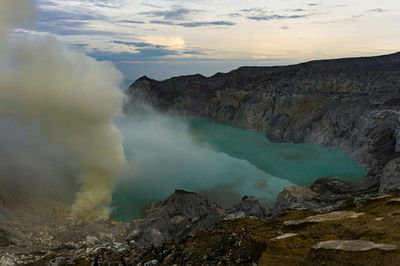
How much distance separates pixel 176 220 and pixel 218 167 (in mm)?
26244

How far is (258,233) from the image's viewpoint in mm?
11336

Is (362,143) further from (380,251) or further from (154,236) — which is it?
(380,251)

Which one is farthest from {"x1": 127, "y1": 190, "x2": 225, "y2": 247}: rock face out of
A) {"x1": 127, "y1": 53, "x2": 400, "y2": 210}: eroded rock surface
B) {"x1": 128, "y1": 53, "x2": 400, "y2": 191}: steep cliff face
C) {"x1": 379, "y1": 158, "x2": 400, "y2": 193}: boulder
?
{"x1": 128, "y1": 53, "x2": 400, "y2": 191}: steep cliff face

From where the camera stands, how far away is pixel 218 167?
53344 millimetres

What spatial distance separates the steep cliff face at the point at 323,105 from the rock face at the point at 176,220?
22040 mm

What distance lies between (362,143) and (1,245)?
6076cm

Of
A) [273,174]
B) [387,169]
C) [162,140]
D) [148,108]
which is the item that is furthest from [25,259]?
[148,108]

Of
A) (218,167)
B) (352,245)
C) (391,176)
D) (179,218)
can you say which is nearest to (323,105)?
(218,167)

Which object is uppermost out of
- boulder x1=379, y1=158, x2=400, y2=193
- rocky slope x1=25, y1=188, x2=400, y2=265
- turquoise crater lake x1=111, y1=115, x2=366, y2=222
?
rocky slope x1=25, y1=188, x2=400, y2=265

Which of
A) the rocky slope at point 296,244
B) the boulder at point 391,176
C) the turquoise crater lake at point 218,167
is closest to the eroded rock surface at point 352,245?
the rocky slope at point 296,244

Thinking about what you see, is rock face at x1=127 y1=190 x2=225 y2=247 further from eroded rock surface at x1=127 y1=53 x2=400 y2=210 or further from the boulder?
the boulder

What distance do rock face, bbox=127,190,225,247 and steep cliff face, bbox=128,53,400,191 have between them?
22040 mm

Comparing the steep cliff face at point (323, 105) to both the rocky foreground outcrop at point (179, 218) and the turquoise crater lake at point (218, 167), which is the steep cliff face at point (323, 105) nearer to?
the turquoise crater lake at point (218, 167)

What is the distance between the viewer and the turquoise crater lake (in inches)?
1569
